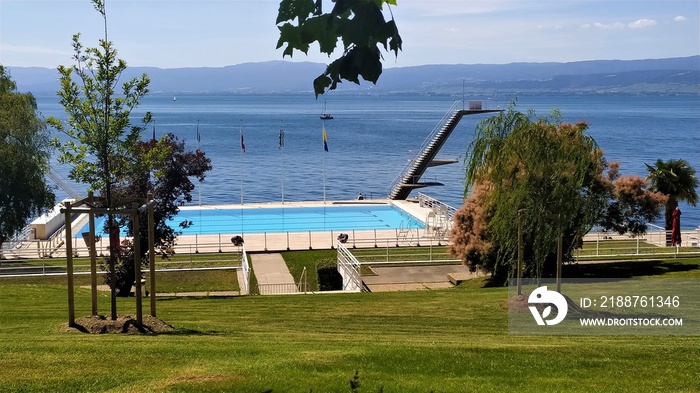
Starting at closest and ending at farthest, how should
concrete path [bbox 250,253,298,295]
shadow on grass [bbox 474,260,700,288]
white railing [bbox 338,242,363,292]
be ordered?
white railing [bbox 338,242,363,292], shadow on grass [bbox 474,260,700,288], concrete path [bbox 250,253,298,295]

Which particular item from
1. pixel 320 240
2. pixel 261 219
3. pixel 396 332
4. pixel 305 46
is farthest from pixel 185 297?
pixel 261 219

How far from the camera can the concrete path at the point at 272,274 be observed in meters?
22.7

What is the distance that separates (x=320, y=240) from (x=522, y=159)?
62.4 feet

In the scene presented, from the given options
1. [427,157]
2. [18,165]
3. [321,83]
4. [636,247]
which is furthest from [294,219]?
[321,83]

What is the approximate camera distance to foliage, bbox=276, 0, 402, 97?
3527 millimetres

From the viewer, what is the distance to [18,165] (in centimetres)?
2811

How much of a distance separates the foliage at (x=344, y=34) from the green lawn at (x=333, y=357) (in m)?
4.50

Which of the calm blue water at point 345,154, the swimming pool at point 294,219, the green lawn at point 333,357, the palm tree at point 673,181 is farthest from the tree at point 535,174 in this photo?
the calm blue water at point 345,154

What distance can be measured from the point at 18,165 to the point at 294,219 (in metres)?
17.7

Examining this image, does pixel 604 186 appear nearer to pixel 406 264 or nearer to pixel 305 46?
pixel 406 264

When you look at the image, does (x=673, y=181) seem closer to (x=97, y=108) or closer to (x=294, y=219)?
(x=294, y=219)

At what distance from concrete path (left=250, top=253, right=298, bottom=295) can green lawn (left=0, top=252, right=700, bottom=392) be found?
8196 millimetres

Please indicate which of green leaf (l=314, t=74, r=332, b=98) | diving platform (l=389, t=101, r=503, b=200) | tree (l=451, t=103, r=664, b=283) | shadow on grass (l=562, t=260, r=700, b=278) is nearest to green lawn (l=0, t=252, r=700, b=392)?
tree (l=451, t=103, r=664, b=283)

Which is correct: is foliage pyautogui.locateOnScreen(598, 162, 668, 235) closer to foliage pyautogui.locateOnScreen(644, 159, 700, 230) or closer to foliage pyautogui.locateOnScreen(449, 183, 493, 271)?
foliage pyautogui.locateOnScreen(644, 159, 700, 230)
